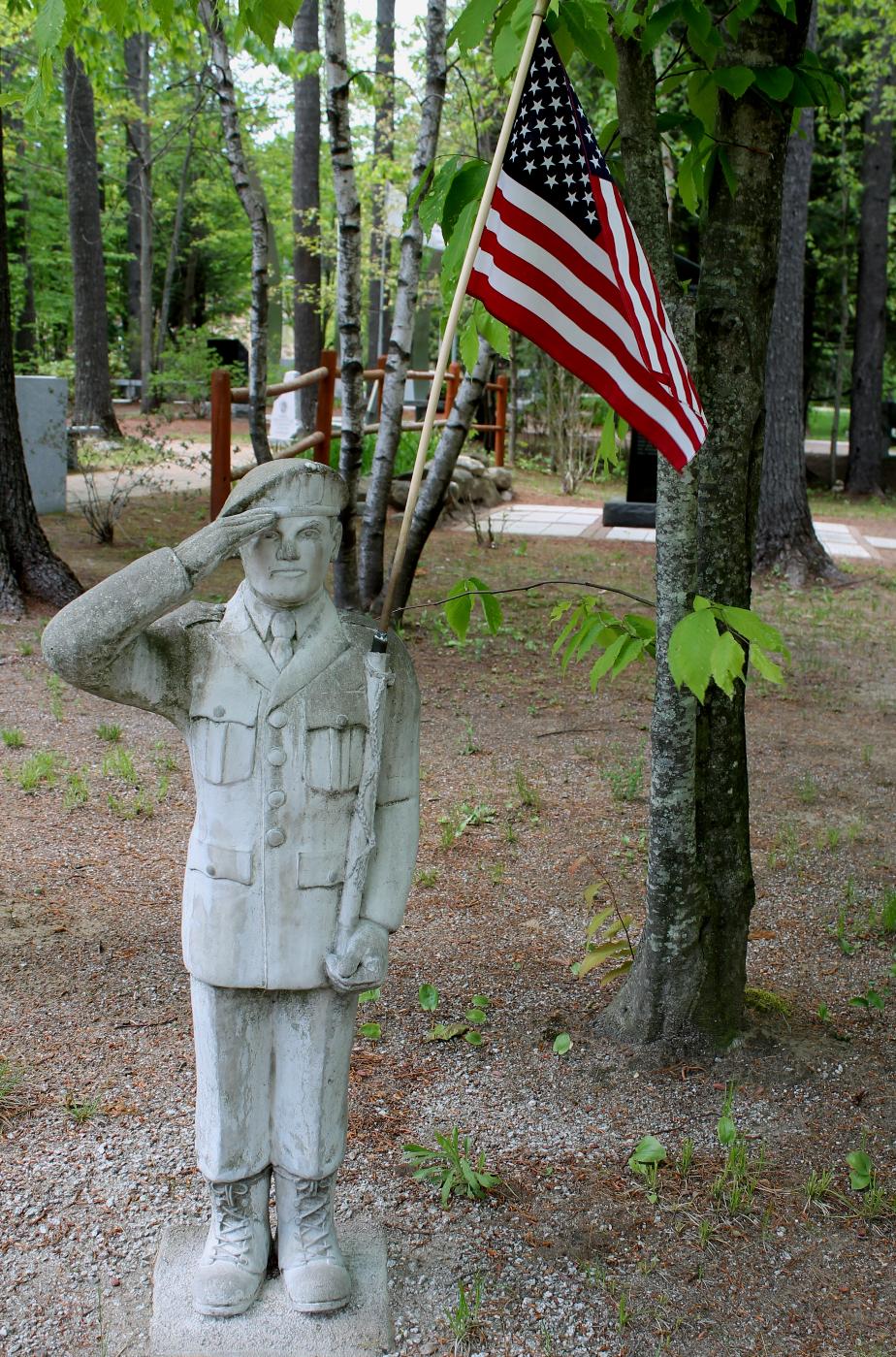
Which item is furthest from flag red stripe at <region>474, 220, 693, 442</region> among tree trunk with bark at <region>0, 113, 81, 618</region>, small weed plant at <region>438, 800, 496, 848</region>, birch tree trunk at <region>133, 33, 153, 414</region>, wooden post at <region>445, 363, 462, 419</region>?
birch tree trunk at <region>133, 33, 153, 414</region>

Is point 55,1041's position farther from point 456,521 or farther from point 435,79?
point 456,521

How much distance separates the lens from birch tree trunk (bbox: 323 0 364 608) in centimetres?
684

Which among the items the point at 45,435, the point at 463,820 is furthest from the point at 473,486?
the point at 463,820

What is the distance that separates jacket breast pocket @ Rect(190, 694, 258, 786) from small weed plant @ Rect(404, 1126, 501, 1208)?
1.51 meters

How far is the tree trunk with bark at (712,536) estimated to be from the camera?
3645 millimetres

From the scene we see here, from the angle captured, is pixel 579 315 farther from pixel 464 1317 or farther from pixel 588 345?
pixel 464 1317

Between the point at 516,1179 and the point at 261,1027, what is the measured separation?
1.23 m

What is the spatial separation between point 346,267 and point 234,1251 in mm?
6114

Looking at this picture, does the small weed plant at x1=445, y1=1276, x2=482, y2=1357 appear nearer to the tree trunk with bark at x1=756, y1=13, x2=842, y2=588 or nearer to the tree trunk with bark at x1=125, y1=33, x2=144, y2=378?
the tree trunk with bark at x1=756, y1=13, x2=842, y2=588

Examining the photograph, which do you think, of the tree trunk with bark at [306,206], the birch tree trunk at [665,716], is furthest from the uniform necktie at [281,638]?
the tree trunk with bark at [306,206]

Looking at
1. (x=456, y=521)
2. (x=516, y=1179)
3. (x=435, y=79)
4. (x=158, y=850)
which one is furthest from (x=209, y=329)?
(x=516, y=1179)

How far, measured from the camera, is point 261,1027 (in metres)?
2.68

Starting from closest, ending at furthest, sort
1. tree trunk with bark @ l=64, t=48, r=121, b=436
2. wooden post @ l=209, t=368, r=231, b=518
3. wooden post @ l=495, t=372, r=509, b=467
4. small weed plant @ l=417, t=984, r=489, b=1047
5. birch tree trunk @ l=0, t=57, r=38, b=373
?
small weed plant @ l=417, t=984, r=489, b=1047 < wooden post @ l=209, t=368, r=231, b=518 < wooden post @ l=495, t=372, r=509, b=467 < tree trunk with bark @ l=64, t=48, r=121, b=436 < birch tree trunk @ l=0, t=57, r=38, b=373

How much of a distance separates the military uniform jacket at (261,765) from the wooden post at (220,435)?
6.57 meters
